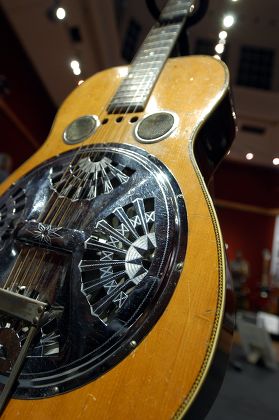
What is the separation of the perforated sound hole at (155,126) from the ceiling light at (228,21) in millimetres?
644

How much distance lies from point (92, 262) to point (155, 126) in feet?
0.97

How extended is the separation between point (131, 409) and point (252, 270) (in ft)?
17.9

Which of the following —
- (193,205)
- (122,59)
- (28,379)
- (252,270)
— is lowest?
(28,379)

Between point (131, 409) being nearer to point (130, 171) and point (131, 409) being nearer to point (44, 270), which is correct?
point (44, 270)

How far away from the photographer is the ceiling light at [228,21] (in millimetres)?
1091

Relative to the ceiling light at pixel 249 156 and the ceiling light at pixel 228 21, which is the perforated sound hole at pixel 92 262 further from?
the ceiling light at pixel 228 21

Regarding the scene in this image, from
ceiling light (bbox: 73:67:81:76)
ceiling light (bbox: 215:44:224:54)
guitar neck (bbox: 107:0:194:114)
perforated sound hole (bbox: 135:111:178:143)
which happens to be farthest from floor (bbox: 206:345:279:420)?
ceiling light (bbox: 73:67:81:76)

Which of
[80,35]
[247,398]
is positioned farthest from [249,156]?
[80,35]

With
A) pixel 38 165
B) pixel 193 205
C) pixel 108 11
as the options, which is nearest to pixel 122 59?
pixel 108 11

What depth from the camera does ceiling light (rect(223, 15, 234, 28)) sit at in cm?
109

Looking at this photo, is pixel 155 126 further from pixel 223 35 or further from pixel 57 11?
pixel 57 11

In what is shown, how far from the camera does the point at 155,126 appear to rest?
64cm

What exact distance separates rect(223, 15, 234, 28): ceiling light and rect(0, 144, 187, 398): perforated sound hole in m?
0.75

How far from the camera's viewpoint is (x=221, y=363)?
389 mm
